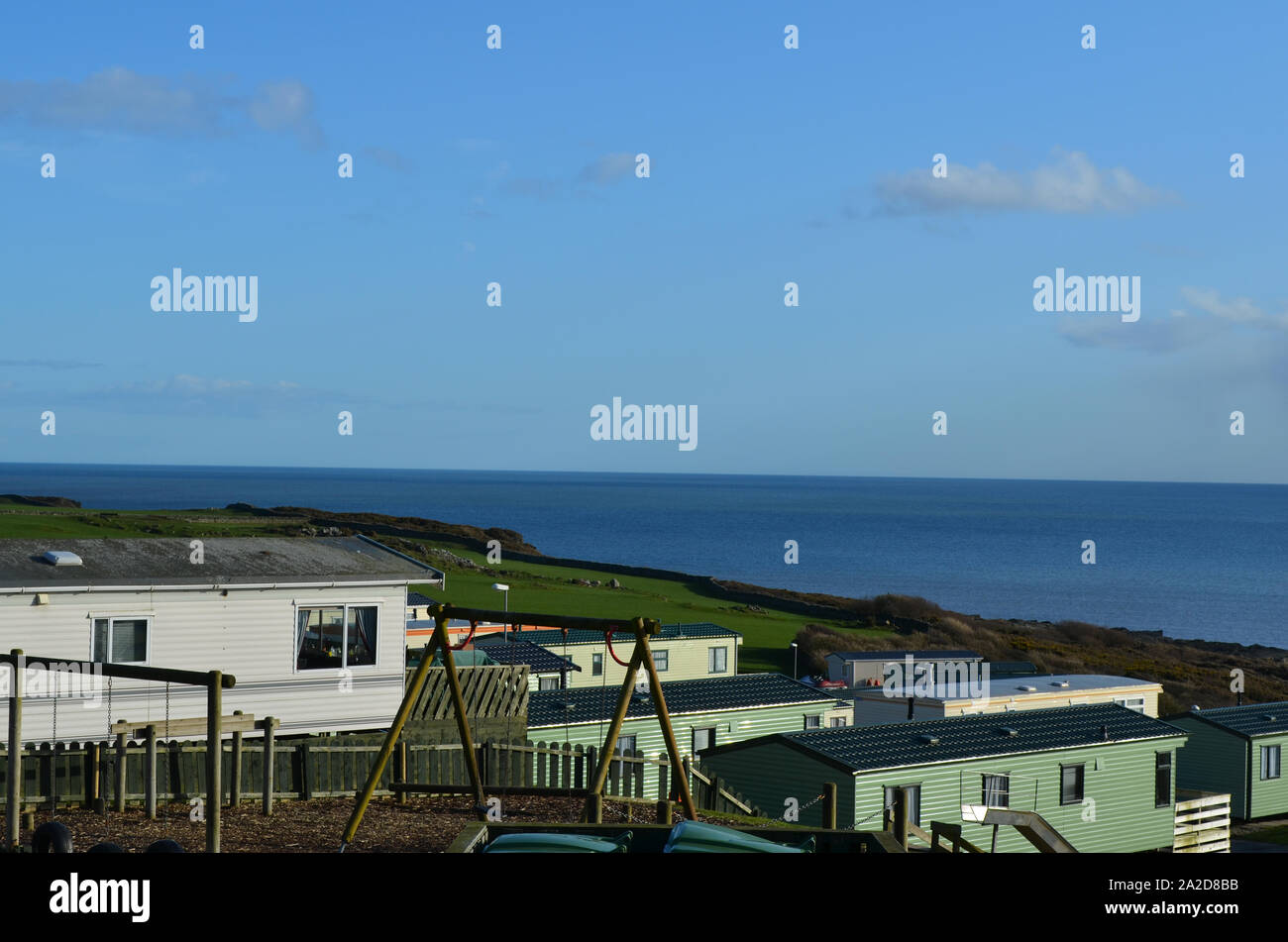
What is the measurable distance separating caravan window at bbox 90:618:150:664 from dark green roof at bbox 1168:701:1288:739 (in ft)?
98.4

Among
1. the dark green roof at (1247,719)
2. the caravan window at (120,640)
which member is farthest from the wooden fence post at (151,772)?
the dark green roof at (1247,719)

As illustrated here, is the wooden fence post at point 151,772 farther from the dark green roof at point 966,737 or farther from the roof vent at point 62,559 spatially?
the dark green roof at point 966,737

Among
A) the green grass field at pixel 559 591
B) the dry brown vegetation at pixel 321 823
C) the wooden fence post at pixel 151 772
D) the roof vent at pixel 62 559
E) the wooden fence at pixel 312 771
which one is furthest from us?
the green grass field at pixel 559 591

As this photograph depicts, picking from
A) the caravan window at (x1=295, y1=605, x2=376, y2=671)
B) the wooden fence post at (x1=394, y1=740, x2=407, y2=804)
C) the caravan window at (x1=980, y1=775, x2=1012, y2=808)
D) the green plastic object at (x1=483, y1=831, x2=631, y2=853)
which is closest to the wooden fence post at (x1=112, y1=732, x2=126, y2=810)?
the wooden fence post at (x1=394, y1=740, x2=407, y2=804)

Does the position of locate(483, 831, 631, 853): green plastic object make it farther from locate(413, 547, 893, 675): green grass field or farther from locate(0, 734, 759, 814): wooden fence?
locate(413, 547, 893, 675): green grass field

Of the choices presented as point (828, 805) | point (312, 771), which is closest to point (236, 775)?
point (312, 771)

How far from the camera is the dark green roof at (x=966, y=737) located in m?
27.4

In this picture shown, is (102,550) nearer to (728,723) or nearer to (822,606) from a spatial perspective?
(728,723)

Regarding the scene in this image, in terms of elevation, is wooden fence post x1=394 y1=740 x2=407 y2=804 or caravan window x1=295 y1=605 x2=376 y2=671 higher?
caravan window x1=295 y1=605 x2=376 y2=671

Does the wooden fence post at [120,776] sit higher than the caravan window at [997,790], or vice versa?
the wooden fence post at [120,776]

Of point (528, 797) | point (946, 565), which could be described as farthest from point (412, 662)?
point (946, 565)

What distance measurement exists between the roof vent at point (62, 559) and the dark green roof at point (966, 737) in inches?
568

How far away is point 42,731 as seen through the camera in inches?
910

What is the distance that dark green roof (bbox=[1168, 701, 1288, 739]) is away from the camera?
124 feet
